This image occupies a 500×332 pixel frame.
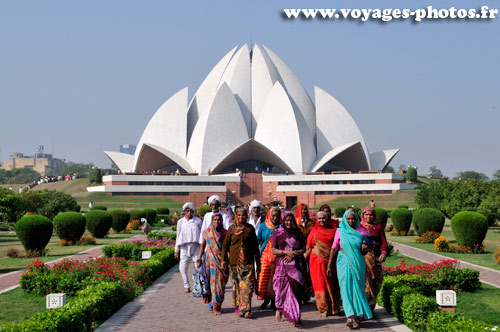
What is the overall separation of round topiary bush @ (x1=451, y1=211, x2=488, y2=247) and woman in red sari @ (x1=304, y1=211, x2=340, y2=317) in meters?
8.12

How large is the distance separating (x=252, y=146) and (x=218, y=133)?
3.63 meters

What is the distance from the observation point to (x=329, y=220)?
628cm

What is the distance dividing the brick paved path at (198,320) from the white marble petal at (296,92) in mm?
48670

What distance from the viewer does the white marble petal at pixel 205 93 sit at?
183ft

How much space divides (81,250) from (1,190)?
15.8 ft

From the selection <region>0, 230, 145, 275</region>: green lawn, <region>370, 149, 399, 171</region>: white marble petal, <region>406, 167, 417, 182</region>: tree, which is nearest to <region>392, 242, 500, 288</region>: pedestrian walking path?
<region>0, 230, 145, 275</region>: green lawn

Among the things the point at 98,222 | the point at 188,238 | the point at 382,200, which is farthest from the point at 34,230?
the point at 382,200

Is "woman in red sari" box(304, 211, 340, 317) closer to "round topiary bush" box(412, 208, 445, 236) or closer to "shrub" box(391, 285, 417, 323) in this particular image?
"shrub" box(391, 285, 417, 323)

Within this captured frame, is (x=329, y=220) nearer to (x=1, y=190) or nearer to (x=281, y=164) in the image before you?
(x=1, y=190)

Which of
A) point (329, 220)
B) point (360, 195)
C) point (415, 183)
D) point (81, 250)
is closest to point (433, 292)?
point (329, 220)

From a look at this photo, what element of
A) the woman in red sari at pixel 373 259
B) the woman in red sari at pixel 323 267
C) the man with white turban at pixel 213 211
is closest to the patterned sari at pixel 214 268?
the man with white turban at pixel 213 211

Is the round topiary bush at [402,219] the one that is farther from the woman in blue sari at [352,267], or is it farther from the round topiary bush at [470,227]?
the woman in blue sari at [352,267]

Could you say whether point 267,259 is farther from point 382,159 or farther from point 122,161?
point 122,161

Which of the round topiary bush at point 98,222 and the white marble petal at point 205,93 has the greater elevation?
the white marble petal at point 205,93
